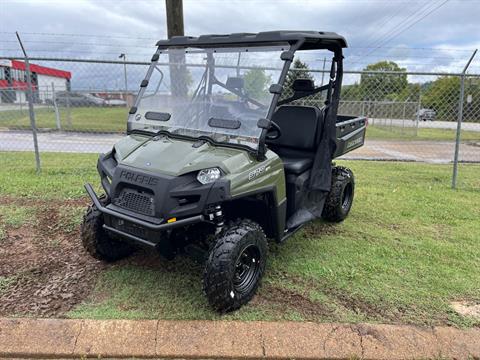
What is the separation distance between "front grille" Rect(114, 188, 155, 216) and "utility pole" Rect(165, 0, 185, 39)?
457cm

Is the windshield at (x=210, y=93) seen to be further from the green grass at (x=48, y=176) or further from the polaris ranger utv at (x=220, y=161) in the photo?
the green grass at (x=48, y=176)

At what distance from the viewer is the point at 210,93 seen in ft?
11.9

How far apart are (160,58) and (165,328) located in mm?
2433

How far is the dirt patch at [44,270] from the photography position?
2.99 metres

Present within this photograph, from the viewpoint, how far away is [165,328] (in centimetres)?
273

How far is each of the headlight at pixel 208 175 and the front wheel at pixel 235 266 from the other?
40cm

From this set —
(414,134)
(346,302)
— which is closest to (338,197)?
(346,302)

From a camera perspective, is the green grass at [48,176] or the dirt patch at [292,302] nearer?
the dirt patch at [292,302]

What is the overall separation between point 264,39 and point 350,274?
2.13 metres

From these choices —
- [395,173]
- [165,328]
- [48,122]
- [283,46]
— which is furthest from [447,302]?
[48,122]

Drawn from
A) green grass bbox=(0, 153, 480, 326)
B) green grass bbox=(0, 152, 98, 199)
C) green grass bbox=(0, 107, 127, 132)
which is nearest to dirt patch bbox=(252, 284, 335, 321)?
green grass bbox=(0, 153, 480, 326)

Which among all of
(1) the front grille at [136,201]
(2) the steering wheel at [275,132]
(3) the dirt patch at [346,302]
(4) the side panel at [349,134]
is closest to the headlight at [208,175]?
(1) the front grille at [136,201]

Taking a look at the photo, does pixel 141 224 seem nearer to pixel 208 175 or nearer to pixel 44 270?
pixel 208 175

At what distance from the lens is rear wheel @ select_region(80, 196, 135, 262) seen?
11.1ft
